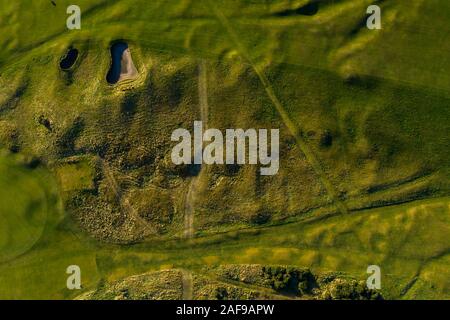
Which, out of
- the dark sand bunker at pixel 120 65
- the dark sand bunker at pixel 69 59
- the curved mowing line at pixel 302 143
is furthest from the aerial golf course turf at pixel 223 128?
the dark sand bunker at pixel 69 59

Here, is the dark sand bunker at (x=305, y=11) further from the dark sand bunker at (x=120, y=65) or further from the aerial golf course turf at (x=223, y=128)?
the dark sand bunker at (x=120, y=65)

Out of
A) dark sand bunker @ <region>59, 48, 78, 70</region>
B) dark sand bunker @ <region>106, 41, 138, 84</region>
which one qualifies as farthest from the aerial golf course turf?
dark sand bunker @ <region>59, 48, 78, 70</region>

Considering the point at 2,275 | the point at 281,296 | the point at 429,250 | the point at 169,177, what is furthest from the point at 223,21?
the point at 2,275

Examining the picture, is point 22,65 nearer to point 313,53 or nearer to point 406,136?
point 313,53

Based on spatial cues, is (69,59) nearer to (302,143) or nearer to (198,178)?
(198,178)

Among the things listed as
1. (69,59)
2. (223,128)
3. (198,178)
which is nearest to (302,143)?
(223,128)

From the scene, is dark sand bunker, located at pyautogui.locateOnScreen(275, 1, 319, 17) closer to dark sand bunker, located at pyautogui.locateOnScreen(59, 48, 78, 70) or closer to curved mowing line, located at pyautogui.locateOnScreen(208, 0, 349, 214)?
curved mowing line, located at pyautogui.locateOnScreen(208, 0, 349, 214)
